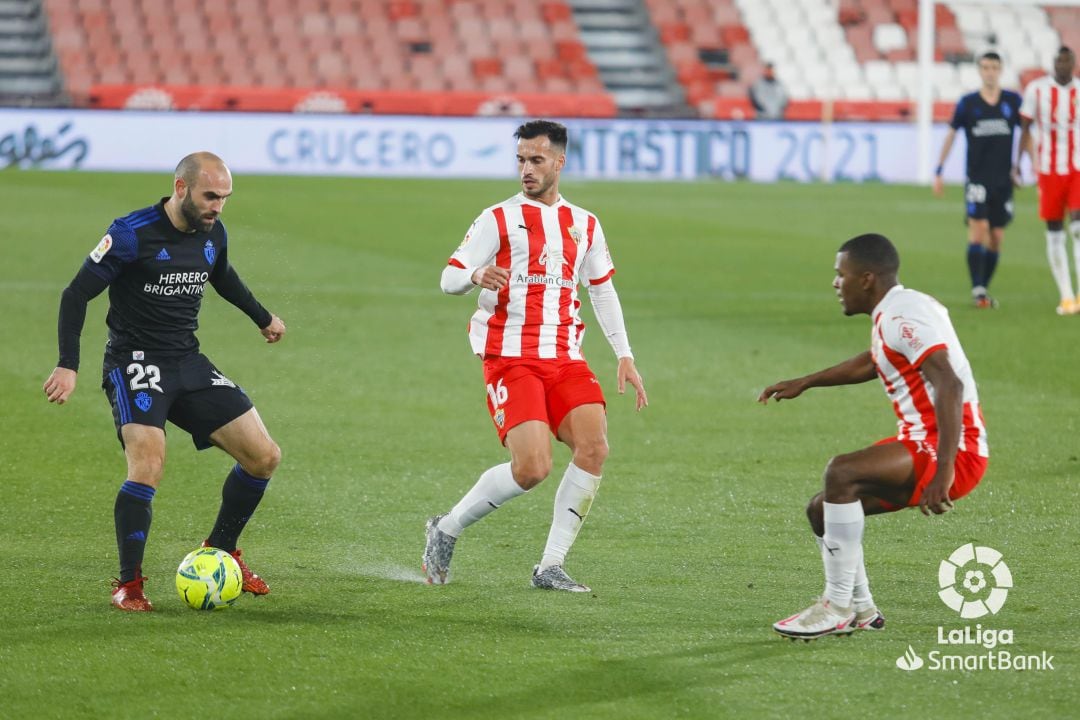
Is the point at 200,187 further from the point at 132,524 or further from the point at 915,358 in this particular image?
the point at 915,358

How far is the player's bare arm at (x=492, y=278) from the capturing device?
18.9 feet

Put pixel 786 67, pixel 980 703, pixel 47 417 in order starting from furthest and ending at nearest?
pixel 786 67
pixel 47 417
pixel 980 703

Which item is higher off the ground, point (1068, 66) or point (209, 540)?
point (1068, 66)

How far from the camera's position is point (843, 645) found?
514 cm

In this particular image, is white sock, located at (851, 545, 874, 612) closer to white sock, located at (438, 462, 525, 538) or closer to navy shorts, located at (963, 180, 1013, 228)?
white sock, located at (438, 462, 525, 538)

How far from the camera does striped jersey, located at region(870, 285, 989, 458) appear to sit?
501 cm

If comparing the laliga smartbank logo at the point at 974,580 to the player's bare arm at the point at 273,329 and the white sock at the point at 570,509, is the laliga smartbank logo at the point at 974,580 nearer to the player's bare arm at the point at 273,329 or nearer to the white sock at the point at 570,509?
the white sock at the point at 570,509

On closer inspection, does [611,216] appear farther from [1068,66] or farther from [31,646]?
[31,646]

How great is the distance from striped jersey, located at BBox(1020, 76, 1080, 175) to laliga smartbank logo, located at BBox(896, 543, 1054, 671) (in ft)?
28.0

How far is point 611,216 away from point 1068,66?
349 inches

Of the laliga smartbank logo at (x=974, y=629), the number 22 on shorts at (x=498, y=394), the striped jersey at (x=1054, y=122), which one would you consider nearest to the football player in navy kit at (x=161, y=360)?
the number 22 on shorts at (x=498, y=394)

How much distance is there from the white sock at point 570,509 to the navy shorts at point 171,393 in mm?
1228

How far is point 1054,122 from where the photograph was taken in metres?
14.3

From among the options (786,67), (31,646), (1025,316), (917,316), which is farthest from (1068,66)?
(786,67)
